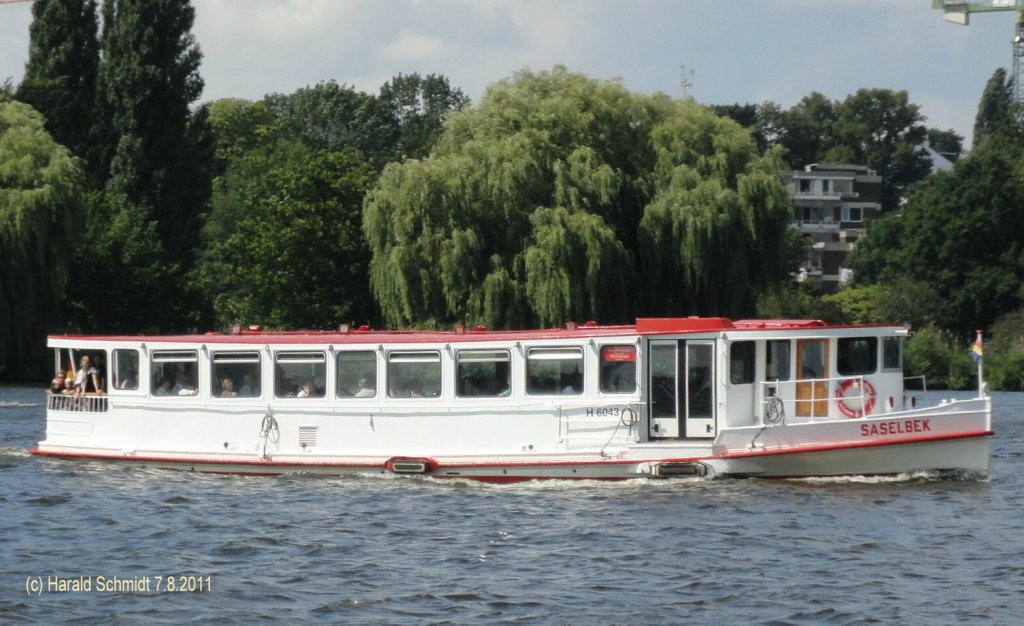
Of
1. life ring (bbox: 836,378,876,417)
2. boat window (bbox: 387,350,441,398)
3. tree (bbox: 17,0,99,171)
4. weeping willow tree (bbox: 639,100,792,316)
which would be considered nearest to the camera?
life ring (bbox: 836,378,876,417)

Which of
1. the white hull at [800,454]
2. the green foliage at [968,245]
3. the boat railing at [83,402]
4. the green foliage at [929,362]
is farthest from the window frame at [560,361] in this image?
the green foliage at [968,245]

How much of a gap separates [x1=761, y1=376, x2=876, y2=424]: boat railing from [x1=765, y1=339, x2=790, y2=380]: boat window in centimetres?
20

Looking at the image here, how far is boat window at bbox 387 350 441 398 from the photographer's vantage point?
98.5 ft

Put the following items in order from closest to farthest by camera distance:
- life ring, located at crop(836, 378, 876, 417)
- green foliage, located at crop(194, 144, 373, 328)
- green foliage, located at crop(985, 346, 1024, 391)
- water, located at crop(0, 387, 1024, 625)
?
water, located at crop(0, 387, 1024, 625)
life ring, located at crop(836, 378, 876, 417)
green foliage, located at crop(194, 144, 373, 328)
green foliage, located at crop(985, 346, 1024, 391)

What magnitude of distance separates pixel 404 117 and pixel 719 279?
263 ft

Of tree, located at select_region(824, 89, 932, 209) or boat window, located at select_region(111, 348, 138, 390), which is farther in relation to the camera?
tree, located at select_region(824, 89, 932, 209)

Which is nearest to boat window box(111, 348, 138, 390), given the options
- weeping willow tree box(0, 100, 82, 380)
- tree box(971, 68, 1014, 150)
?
weeping willow tree box(0, 100, 82, 380)

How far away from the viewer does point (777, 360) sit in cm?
2881

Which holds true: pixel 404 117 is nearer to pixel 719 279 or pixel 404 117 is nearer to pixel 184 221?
pixel 184 221

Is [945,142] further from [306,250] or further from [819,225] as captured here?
[306,250]

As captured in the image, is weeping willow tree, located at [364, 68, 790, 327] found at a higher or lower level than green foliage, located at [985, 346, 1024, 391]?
higher

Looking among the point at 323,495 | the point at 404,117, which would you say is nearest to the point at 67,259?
the point at 323,495

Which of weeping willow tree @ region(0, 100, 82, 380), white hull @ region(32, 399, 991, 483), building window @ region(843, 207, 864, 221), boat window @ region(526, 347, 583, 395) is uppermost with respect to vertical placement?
building window @ region(843, 207, 864, 221)

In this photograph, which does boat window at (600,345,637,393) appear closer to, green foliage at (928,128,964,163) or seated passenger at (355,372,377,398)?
seated passenger at (355,372,377,398)
